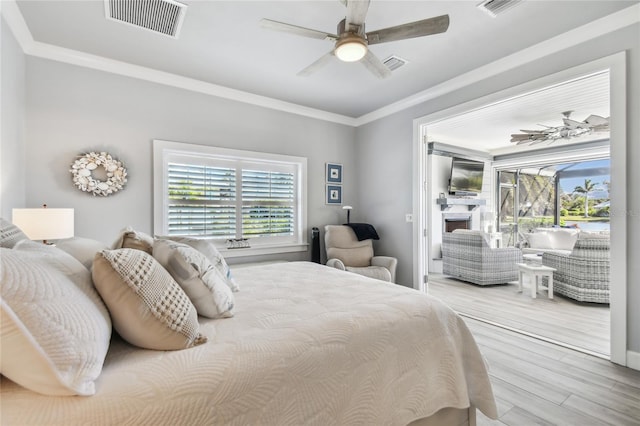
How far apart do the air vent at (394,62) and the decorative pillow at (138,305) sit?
9.34 ft

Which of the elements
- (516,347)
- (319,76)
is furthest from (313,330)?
(319,76)

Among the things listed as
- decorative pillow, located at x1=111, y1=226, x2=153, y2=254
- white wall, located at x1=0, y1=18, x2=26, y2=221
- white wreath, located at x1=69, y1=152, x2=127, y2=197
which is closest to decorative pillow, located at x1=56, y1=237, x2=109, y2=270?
decorative pillow, located at x1=111, y1=226, x2=153, y2=254

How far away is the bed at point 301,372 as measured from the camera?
0.76 metres

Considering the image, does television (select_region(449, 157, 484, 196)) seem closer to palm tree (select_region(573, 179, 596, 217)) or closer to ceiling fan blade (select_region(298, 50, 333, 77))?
palm tree (select_region(573, 179, 596, 217))

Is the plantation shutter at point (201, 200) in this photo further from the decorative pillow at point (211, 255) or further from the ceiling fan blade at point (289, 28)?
the ceiling fan blade at point (289, 28)

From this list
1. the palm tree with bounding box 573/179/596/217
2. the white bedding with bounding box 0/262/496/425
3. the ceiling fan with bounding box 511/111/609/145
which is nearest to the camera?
the white bedding with bounding box 0/262/496/425

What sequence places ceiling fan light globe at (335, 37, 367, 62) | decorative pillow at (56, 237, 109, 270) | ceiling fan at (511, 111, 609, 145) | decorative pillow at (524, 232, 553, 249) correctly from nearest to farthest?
decorative pillow at (56, 237, 109, 270) → ceiling fan light globe at (335, 37, 367, 62) → ceiling fan at (511, 111, 609, 145) → decorative pillow at (524, 232, 553, 249)

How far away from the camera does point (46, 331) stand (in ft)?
2.24

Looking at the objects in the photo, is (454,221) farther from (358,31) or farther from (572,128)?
(358,31)

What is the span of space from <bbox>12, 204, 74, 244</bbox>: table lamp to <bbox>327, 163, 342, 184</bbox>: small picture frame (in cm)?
313

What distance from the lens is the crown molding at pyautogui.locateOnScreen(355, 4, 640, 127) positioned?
2.20m

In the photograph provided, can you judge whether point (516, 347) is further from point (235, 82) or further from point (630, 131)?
point (235, 82)

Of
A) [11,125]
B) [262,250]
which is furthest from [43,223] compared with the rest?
[262,250]

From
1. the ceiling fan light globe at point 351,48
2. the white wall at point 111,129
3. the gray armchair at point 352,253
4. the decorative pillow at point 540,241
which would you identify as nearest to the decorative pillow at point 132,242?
the ceiling fan light globe at point 351,48
